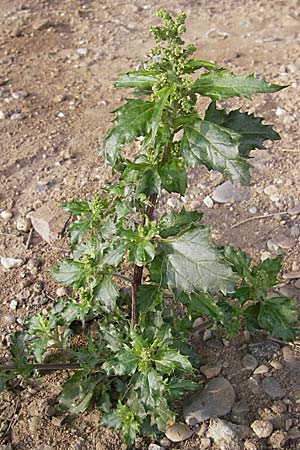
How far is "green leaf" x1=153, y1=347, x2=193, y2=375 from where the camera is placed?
2.75 meters

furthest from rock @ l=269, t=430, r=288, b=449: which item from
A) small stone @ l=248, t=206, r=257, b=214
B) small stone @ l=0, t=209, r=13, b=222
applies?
small stone @ l=0, t=209, r=13, b=222

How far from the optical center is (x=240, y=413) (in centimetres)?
333

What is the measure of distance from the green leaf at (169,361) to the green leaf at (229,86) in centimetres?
111

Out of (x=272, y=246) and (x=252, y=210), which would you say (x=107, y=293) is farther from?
(x=252, y=210)

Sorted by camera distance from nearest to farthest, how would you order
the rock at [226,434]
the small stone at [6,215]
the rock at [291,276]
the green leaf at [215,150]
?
the green leaf at [215,150] → the rock at [226,434] → the rock at [291,276] → the small stone at [6,215]

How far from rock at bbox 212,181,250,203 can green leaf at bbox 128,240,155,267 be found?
6.70 ft

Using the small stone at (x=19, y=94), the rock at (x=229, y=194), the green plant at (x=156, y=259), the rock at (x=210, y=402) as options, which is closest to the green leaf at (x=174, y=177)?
the green plant at (x=156, y=259)

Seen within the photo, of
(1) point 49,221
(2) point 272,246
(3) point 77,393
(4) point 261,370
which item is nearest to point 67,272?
(3) point 77,393

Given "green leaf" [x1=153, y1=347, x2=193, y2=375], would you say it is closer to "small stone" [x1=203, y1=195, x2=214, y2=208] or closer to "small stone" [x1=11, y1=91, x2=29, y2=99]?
"small stone" [x1=203, y1=195, x2=214, y2=208]

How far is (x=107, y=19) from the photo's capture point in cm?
675

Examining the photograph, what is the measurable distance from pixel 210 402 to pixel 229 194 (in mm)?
1675

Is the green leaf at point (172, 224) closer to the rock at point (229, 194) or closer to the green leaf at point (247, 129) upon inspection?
the green leaf at point (247, 129)

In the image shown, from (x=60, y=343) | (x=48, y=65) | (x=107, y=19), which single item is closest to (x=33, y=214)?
(x=60, y=343)

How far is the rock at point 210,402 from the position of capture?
3.30 m
